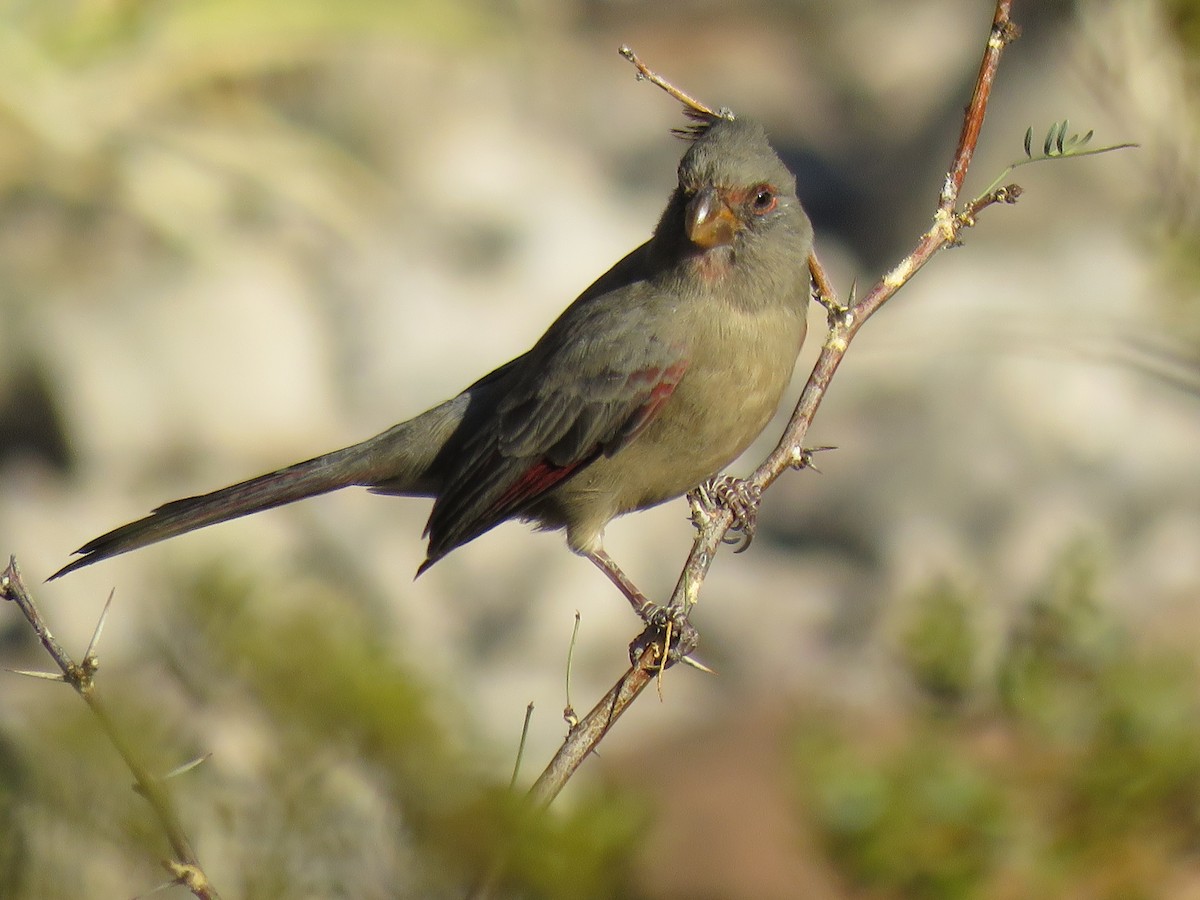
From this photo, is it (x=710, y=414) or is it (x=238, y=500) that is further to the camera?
(x=238, y=500)

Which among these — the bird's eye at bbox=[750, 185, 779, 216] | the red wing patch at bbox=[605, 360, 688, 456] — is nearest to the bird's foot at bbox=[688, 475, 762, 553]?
the red wing patch at bbox=[605, 360, 688, 456]

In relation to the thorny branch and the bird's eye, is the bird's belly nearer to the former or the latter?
the bird's eye

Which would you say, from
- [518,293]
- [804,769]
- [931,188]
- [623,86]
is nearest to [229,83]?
[518,293]

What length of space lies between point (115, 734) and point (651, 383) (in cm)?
233

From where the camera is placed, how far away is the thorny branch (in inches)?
122

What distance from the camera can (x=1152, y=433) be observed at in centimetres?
900

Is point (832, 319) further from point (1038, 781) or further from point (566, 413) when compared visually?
point (1038, 781)

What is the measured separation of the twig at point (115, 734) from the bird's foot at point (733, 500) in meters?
1.92

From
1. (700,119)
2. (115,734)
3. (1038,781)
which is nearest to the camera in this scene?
(115,734)

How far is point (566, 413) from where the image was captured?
14.6ft

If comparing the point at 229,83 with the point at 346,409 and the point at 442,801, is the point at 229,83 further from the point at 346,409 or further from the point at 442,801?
the point at 442,801

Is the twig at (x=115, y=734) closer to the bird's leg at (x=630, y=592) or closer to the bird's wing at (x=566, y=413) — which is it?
the bird's leg at (x=630, y=592)

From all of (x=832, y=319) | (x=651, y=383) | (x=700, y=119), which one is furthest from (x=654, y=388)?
(x=832, y=319)

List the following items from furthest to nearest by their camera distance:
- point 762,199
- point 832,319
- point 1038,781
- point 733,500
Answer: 1. point 1038,781
2. point 762,199
3. point 733,500
4. point 832,319
